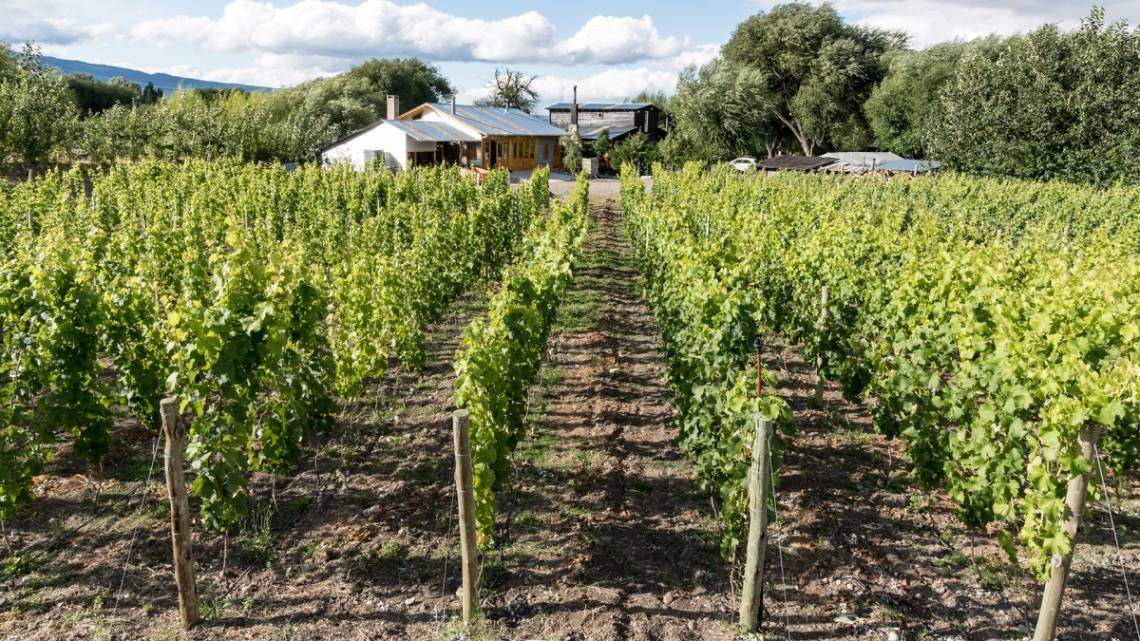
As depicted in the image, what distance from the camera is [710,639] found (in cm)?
462

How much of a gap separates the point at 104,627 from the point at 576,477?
3.66m

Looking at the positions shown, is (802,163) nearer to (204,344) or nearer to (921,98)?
(921,98)

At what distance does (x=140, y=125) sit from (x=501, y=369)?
35.1 metres

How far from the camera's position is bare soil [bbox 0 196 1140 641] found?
4.75 m

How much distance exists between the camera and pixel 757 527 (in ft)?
→ 14.9

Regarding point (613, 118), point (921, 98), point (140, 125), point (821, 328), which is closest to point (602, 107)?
point (613, 118)

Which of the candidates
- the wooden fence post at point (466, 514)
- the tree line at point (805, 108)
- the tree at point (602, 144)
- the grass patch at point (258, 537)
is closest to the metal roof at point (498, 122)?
the tree line at point (805, 108)

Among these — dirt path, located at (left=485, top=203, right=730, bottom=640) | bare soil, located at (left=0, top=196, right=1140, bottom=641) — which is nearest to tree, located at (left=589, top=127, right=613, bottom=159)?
dirt path, located at (left=485, top=203, right=730, bottom=640)

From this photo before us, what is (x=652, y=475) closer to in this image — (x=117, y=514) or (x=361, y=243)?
(x=117, y=514)

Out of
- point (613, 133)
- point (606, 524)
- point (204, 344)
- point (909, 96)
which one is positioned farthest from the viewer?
point (613, 133)

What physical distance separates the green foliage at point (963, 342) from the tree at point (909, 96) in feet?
127

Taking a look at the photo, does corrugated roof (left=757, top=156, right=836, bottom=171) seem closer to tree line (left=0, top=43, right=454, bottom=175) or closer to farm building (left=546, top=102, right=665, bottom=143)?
farm building (left=546, top=102, right=665, bottom=143)

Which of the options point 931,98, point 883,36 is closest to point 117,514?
point 931,98

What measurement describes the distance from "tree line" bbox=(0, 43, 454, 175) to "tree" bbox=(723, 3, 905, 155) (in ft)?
96.8
